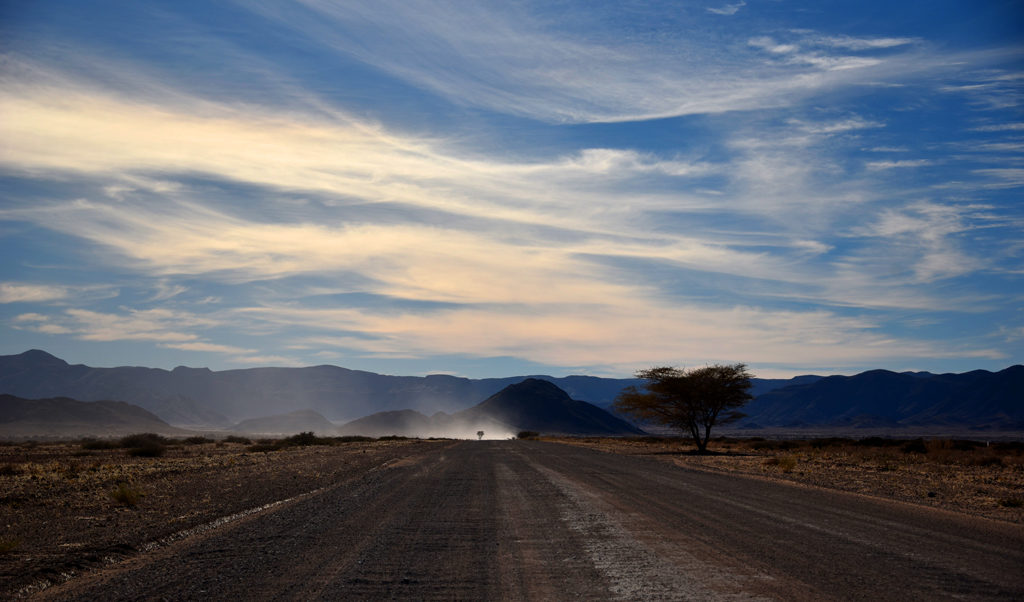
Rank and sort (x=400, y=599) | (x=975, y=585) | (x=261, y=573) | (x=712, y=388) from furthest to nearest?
(x=712, y=388) → (x=261, y=573) → (x=975, y=585) → (x=400, y=599)

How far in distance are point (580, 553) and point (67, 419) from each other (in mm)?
197246

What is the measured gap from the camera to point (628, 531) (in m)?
12.9

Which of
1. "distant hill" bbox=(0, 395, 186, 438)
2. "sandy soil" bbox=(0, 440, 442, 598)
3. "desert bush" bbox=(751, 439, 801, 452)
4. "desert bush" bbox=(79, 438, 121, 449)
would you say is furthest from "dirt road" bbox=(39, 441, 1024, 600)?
"distant hill" bbox=(0, 395, 186, 438)

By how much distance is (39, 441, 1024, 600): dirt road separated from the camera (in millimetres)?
8625

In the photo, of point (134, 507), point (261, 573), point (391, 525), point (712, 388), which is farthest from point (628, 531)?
point (712, 388)

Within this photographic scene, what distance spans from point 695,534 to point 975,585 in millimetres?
4543

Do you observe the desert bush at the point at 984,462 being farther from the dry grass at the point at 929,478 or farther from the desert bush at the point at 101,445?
the desert bush at the point at 101,445

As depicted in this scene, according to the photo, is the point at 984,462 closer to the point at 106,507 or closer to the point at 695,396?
the point at 695,396

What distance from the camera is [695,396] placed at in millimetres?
56250

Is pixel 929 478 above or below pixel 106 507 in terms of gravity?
above

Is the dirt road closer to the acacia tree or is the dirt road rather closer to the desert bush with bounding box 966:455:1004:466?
the desert bush with bounding box 966:455:1004:466

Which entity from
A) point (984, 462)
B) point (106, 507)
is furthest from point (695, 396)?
point (106, 507)

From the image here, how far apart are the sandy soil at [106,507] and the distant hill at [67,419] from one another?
149102 millimetres

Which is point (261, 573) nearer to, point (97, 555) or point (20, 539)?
point (97, 555)
